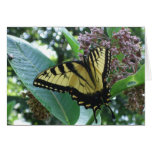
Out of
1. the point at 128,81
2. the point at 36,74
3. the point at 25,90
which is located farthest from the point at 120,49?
the point at 25,90

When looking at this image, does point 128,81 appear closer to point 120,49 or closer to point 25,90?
point 120,49

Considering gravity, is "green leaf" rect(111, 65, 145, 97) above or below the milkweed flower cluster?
below

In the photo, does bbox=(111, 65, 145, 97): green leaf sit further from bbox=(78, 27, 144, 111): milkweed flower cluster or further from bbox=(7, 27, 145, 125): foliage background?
bbox=(7, 27, 145, 125): foliage background

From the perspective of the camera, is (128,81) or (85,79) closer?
(128,81)

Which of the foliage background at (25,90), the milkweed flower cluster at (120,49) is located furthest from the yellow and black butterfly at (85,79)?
the foliage background at (25,90)

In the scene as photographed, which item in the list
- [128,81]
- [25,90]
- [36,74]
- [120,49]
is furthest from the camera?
[25,90]

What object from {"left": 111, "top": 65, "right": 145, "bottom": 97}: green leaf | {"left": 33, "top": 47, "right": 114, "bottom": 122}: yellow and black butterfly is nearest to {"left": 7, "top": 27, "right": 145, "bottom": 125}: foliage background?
{"left": 33, "top": 47, "right": 114, "bottom": 122}: yellow and black butterfly
